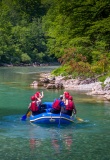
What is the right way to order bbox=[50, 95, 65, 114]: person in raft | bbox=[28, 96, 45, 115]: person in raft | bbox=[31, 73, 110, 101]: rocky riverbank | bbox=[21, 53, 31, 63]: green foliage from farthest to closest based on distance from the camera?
bbox=[21, 53, 31, 63]: green foliage < bbox=[31, 73, 110, 101]: rocky riverbank < bbox=[28, 96, 45, 115]: person in raft < bbox=[50, 95, 65, 114]: person in raft

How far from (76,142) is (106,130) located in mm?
2945

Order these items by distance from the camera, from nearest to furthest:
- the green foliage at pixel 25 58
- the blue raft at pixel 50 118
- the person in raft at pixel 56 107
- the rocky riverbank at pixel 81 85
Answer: the blue raft at pixel 50 118
the person in raft at pixel 56 107
the rocky riverbank at pixel 81 85
the green foliage at pixel 25 58

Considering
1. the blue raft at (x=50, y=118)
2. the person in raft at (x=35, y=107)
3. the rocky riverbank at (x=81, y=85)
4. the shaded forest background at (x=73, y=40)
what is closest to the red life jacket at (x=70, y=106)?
the blue raft at (x=50, y=118)

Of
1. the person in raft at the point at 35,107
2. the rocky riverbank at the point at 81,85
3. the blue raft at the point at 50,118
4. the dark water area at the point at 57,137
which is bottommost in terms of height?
the dark water area at the point at 57,137

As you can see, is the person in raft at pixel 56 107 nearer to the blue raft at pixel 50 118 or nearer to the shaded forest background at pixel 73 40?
the blue raft at pixel 50 118

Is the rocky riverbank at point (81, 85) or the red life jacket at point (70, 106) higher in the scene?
the rocky riverbank at point (81, 85)

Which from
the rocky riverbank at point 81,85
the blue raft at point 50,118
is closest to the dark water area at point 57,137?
the blue raft at point 50,118

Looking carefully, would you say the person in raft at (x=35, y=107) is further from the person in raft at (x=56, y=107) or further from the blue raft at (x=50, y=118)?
the person in raft at (x=56, y=107)

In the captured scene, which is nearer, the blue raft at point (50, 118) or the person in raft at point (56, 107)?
the blue raft at point (50, 118)

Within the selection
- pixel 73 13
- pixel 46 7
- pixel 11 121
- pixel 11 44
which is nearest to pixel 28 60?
pixel 11 44

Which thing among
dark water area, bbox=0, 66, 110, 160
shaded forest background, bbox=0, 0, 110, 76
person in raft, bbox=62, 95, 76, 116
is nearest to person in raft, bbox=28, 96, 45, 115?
dark water area, bbox=0, 66, 110, 160

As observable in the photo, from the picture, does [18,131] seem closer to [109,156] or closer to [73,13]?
[109,156]

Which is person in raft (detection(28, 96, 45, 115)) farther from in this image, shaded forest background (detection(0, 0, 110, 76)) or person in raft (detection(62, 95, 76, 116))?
shaded forest background (detection(0, 0, 110, 76))

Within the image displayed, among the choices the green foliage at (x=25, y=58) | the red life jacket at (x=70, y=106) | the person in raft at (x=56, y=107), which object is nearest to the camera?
the person in raft at (x=56, y=107)
